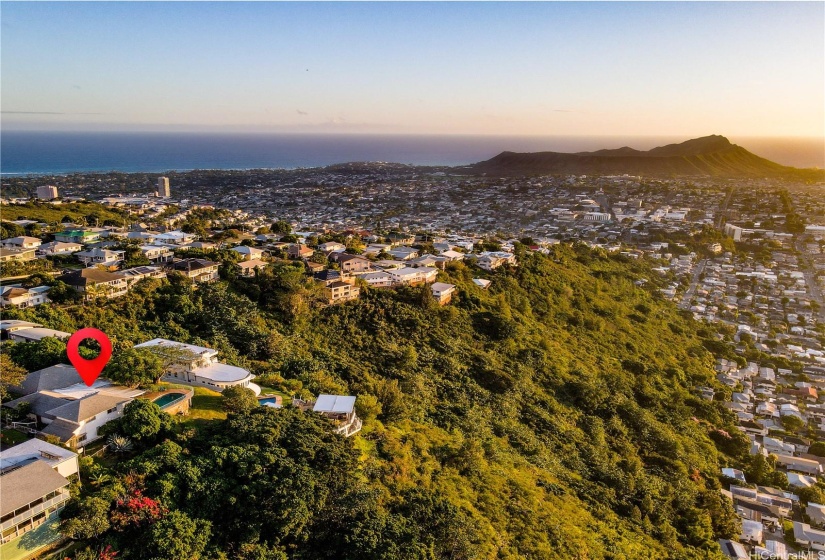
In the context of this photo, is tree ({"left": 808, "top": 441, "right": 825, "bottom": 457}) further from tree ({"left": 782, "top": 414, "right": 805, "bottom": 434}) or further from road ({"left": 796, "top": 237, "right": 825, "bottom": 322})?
road ({"left": 796, "top": 237, "right": 825, "bottom": 322})

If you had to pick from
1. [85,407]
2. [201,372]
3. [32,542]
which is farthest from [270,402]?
[32,542]

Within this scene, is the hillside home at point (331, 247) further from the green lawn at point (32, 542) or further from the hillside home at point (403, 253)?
the green lawn at point (32, 542)

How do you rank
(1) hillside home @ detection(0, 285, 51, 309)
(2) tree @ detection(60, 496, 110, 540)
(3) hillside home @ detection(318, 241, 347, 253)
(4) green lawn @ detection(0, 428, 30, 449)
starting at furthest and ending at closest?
(3) hillside home @ detection(318, 241, 347, 253)
(1) hillside home @ detection(0, 285, 51, 309)
(4) green lawn @ detection(0, 428, 30, 449)
(2) tree @ detection(60, 496, 110, 540)

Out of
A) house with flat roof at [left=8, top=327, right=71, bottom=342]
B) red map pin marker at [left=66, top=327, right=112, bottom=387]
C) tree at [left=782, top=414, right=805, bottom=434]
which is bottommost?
tree at [left=782, top=414, right=805, bottom=434]

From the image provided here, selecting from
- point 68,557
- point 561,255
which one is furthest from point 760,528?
point 561,255

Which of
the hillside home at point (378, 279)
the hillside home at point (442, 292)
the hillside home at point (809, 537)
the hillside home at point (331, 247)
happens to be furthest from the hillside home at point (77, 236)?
the hillside home at point (809, 537)

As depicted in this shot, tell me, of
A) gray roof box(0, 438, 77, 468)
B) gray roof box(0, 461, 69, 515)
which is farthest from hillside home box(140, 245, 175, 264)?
gray roof box(0, 461, 69, 515)

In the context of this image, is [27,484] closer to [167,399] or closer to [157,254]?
[167,399]
